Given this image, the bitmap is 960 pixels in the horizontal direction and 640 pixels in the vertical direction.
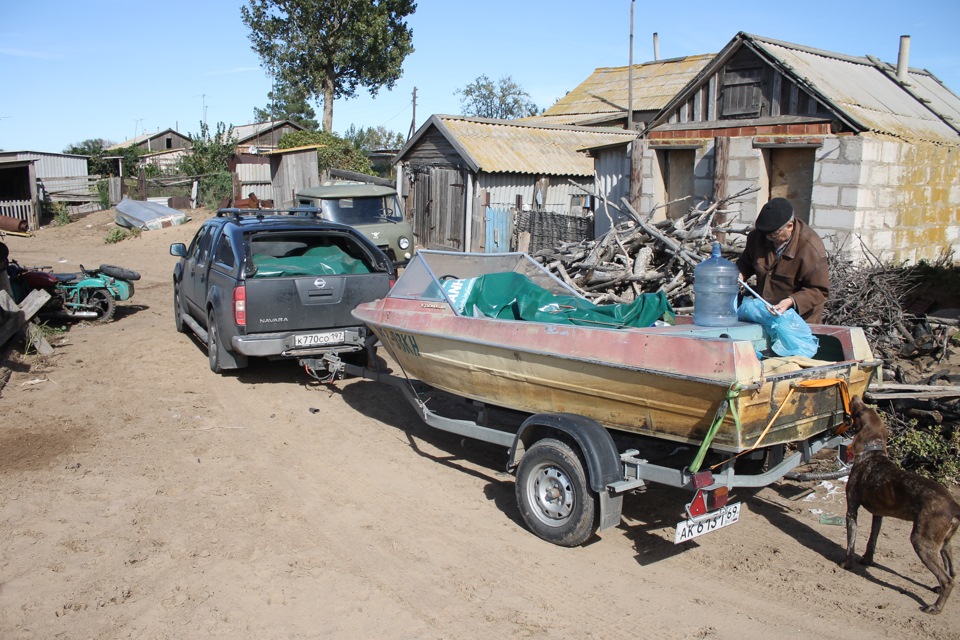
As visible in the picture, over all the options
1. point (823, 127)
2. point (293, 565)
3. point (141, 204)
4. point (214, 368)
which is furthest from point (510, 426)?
point (141, 204)

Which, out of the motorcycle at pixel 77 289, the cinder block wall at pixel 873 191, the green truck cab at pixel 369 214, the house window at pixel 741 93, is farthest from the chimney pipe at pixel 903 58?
the motorcycle at pixel 77 289

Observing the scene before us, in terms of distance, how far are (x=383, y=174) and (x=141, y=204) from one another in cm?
1239

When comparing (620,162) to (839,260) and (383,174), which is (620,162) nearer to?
(839,260)

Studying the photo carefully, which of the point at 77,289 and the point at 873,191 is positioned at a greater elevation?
the point at 873,191

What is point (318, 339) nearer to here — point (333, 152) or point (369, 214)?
point (369, 214)

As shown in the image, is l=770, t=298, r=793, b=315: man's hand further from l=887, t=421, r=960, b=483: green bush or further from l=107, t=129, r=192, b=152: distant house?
l=107, t=129, r=192, b=152: distant house

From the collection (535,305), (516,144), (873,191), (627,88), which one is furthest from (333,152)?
(535,305)

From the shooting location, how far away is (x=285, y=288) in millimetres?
7566

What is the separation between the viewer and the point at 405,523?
16.2 ft

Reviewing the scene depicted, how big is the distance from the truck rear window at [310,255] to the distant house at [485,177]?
8660mm

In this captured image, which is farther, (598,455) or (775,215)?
(775,215)

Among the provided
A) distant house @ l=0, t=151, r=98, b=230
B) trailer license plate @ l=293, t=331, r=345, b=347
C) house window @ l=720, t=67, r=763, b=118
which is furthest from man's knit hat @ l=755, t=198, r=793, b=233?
distant house @ l=0, t=151, r=98, b=230

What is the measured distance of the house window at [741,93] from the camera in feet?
38.2

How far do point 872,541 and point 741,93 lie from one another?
9182 mm
